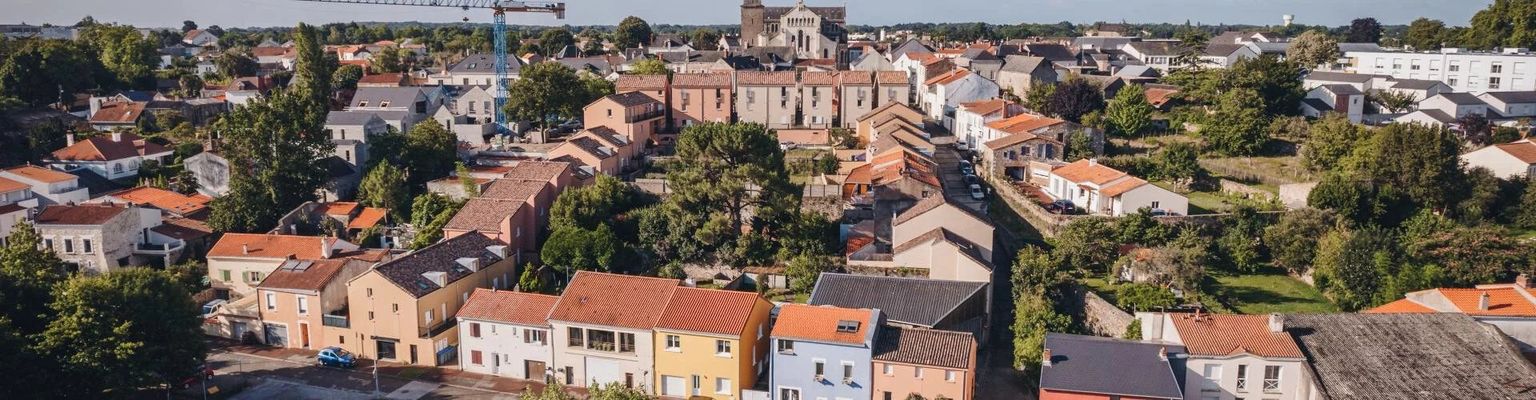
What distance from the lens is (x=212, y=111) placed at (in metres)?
68.4

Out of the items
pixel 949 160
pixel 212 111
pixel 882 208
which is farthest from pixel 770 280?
pixel 212 111

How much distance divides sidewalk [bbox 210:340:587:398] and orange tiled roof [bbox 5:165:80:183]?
2102 centimetres

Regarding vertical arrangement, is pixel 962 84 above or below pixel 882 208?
above

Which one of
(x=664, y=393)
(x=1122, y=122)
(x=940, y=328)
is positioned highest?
(x=1122, y=122)

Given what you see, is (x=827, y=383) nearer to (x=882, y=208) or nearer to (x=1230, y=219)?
(x=882, y=208)

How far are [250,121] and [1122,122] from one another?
137ft

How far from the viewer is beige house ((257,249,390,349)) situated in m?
33.3

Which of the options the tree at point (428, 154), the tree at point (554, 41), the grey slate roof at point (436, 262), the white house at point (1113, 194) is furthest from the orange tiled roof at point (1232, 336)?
the tree at point (554, 41)

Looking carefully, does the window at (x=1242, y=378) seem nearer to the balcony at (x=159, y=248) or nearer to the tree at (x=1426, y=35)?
the balcony at (x=159, y=248)

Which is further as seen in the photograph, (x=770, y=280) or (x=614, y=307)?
(x=770, y=280)

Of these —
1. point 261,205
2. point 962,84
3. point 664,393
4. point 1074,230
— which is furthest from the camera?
point 962,84

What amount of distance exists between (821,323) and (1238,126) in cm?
2825

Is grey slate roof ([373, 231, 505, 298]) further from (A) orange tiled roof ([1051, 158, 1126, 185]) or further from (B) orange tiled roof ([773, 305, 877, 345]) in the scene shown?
(A) orange tiled roof ([1051, 158, 1126, 185])

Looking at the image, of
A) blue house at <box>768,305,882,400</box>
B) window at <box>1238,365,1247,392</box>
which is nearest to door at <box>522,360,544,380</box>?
blue house at <box>768,305,882,400</box>
